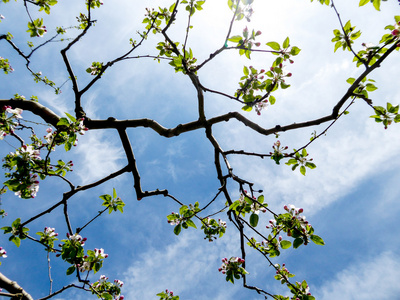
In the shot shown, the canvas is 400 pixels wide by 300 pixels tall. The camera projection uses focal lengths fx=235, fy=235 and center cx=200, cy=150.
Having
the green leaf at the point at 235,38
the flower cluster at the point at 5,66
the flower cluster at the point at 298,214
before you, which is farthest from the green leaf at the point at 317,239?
the flower cluster at the point at 5,66

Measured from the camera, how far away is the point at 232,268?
141 inches

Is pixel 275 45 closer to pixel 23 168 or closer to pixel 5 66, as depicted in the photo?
pixel 23 168

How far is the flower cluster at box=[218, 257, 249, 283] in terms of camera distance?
3.53 metres

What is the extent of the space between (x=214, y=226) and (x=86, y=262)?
2067 millimetres

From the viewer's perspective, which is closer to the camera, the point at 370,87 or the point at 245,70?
the point at 370,87

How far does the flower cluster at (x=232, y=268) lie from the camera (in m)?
3.53

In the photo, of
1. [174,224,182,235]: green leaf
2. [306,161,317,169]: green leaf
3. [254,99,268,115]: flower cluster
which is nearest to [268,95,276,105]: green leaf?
[254,99,268,115]: flower cluster

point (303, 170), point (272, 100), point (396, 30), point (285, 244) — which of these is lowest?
point (285, 244)

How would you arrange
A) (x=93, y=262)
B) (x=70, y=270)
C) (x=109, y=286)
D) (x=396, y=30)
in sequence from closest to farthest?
(x=396, y=30) → (x=70, y=270) → (x=93, y=262) → (x=109, y=286)

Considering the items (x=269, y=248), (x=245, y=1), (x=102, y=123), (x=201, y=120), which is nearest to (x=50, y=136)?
(x=102, y=123)

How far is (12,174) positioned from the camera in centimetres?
255

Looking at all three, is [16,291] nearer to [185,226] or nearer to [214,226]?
[185,226]

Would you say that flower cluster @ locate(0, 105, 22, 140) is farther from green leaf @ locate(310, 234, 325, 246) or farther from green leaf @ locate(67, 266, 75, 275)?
green leaf @ locate(310, 234, 325, 246)

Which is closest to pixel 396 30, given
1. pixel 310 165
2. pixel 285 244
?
pixel 310 165
